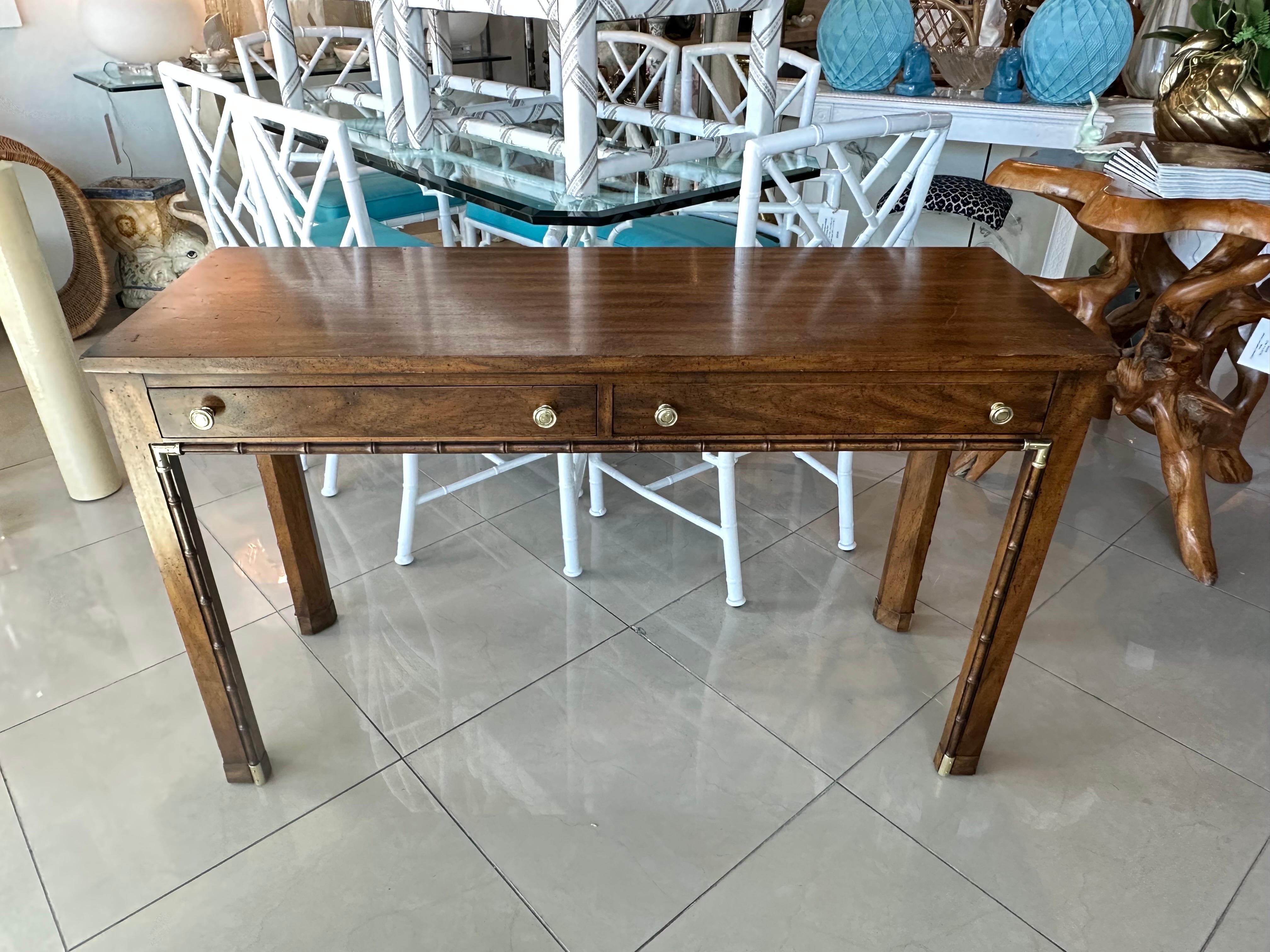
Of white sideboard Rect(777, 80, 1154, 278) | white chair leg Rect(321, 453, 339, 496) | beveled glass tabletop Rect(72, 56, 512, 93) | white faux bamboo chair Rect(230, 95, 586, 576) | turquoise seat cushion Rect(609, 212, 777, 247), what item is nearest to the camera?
white faux bamboo chair Rect(230, 95, 586, 576)

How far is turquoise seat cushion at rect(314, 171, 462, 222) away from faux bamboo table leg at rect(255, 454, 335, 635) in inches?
36.3

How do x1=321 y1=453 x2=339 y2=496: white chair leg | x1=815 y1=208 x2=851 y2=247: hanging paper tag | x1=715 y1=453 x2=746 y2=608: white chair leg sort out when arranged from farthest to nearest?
x1=321 y1=453 x2=339 y2=496: white chair leg, x1=815 y1=208 x2=851 y2=247: hanging paper tag, x1=715 y1=453 x2=746 y2=608: white chair leg

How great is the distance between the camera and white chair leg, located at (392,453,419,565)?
5.82ft

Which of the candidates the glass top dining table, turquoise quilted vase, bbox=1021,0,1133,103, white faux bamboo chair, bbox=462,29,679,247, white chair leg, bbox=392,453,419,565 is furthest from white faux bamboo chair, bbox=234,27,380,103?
turquoise quilted vase, bbox=1021,0,1133,103

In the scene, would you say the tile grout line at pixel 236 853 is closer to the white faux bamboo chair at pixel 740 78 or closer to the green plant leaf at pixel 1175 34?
the white faux bamboo chair at pixel 740 78

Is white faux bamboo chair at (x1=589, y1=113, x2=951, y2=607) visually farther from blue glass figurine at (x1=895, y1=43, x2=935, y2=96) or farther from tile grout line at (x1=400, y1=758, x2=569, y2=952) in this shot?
blue glass figurine at (x1=895, y1=43, x2=935, y2=96)

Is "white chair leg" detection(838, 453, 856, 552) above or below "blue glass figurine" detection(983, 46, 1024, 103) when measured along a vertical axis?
below

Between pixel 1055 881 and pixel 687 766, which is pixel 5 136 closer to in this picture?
pixel 687 766

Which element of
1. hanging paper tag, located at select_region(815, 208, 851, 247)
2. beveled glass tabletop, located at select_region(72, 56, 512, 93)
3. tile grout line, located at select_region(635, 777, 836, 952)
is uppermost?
beveled glass tabletop, located at select_region(72, 56, 512, 93)

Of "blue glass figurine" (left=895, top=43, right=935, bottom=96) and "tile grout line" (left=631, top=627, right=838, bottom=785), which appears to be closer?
"tile grout line" (left=631, top=627, right=838, bottom=785)

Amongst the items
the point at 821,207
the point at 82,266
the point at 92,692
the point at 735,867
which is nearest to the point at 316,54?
the point at 82,266

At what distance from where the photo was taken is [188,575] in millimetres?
1154

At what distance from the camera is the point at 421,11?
5.72ft

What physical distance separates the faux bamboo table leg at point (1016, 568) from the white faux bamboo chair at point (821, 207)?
494 millimetres
